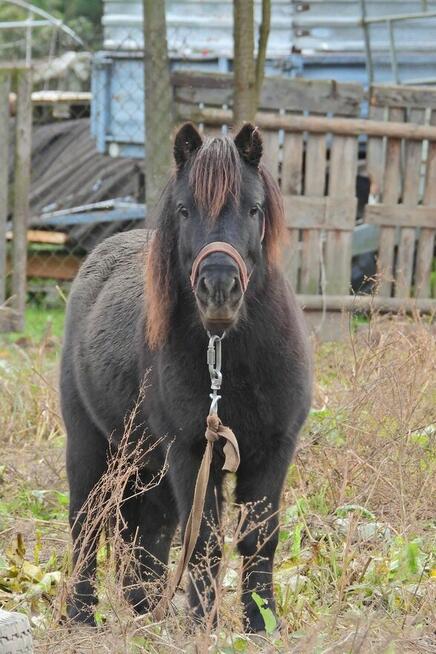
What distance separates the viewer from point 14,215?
26.2ft

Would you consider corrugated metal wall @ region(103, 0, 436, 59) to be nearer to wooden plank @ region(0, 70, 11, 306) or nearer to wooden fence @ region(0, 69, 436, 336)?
wooden fence @ region(0, 69, 436, 336)

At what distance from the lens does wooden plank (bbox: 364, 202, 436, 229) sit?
28.2 feet

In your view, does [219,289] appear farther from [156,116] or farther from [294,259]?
[294,259]

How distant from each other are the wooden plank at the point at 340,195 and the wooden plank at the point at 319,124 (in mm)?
124

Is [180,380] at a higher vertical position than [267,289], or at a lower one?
lower

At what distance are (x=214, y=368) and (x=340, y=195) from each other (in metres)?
4.94

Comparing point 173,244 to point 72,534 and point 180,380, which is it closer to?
point 180,380

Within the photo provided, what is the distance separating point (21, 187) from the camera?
7.90 metres

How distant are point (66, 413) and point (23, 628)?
1799mm

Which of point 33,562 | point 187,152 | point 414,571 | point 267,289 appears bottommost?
point 33,562

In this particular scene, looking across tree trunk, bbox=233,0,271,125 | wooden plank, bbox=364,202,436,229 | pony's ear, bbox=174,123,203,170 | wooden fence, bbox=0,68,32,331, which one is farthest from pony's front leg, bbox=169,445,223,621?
wooden plank, bbox=364,202,436,229

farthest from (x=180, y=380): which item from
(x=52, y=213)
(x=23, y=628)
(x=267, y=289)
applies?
(x=52, y=213)

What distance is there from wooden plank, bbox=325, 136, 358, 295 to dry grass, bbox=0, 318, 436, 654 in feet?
6.49

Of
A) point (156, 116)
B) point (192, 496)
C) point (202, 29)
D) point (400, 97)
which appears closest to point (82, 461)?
point (192, 496)
